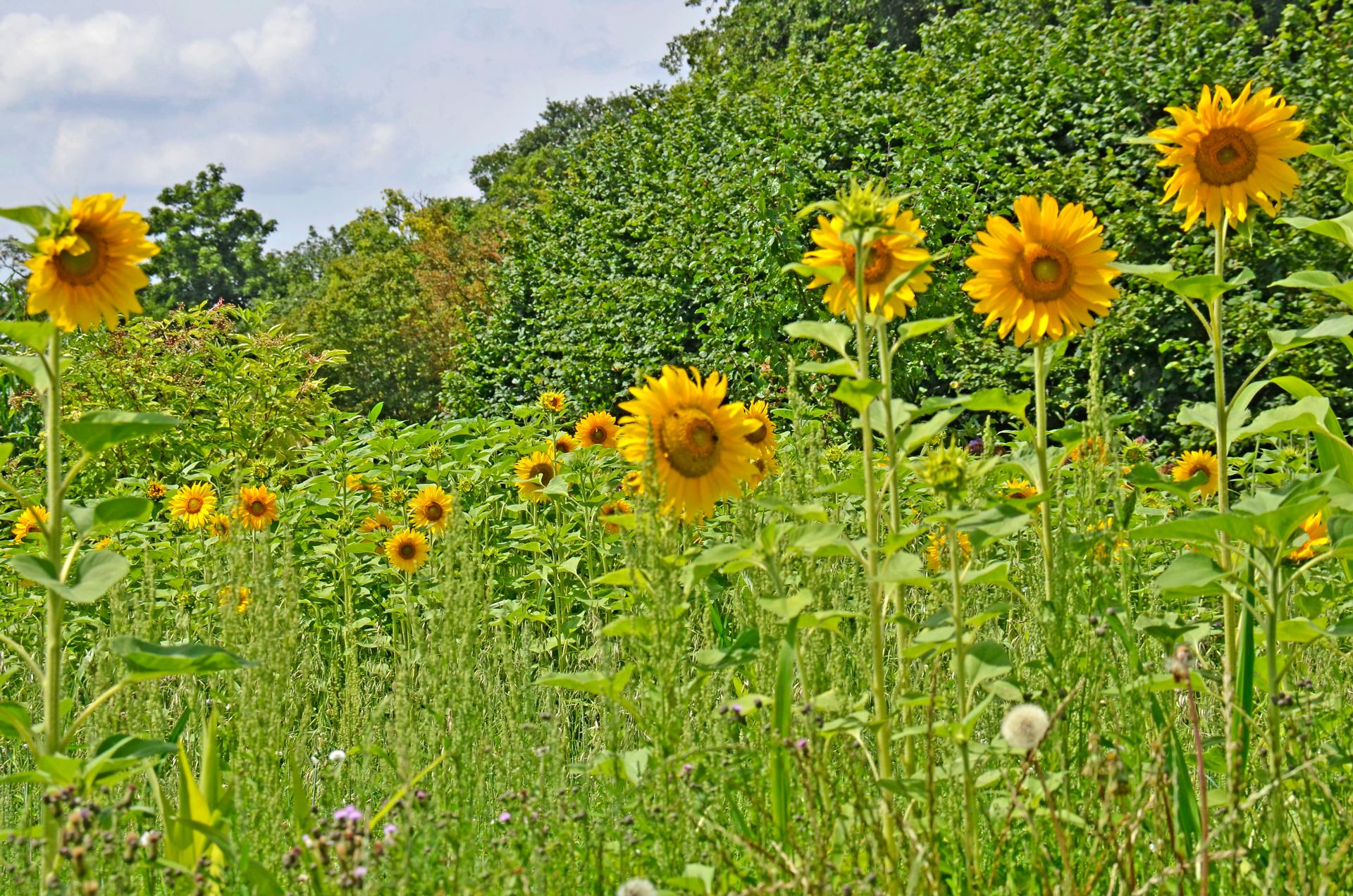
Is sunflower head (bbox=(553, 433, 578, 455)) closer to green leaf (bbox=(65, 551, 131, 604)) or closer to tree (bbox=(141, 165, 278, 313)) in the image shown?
green leaf (bbox=(65, 551, 131, 604))

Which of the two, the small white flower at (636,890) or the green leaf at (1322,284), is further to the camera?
the green leaf at (1322,284)

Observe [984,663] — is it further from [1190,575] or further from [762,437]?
[762,437]

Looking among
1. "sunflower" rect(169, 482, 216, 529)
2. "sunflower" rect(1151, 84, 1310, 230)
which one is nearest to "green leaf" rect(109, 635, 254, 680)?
"sunflower" rect(1151, 84, 1310, 230)

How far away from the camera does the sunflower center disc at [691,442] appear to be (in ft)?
6.66

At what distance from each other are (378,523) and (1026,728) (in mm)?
3389

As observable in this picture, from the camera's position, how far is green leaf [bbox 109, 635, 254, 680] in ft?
4.68

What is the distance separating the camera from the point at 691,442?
2031 millimetres

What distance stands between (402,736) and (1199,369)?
614 centimetres

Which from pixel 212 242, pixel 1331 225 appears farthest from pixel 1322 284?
pixel 212 242

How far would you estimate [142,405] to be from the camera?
601cm

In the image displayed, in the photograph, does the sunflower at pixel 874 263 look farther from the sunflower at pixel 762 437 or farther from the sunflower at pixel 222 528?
the sunflower at pixel 222 528

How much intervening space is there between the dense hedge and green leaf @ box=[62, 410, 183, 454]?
195 inches

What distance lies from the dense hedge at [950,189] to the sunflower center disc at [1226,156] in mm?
3618

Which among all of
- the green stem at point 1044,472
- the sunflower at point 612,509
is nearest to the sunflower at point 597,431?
the sunflower at point 612,509
